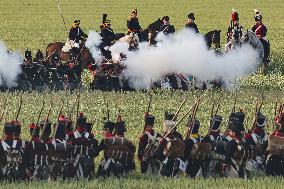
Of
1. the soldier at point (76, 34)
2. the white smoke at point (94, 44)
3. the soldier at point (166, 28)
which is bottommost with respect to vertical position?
the white smoke at point (94, 44)

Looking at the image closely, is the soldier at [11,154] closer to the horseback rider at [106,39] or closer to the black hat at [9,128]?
the black hat at [9,128]

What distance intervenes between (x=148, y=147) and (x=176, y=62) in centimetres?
1654

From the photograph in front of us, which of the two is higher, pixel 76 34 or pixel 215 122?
pixel 76 34

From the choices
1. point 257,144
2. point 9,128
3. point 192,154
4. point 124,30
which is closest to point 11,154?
point 9,128

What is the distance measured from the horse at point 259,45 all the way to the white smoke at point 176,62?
3.53 m

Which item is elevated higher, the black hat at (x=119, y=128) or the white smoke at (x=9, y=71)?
the white smoke at (x=9, y=71)

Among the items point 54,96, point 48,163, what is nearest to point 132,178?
point 48,163

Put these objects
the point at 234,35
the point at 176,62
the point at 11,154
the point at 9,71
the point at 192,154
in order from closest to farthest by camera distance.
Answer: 1. the point at 11,154
2. the point at 192,154
3. the point at 9,71
4. the point at 176,62
5. the point at 234,35

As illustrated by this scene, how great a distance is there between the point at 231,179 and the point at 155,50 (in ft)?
56.5

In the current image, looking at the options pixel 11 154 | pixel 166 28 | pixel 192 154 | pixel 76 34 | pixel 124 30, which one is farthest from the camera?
pixel 124 30

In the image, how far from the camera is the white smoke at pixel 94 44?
39906 mm

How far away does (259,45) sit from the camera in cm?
4328

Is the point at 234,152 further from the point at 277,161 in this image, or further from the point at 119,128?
the point at 119,128

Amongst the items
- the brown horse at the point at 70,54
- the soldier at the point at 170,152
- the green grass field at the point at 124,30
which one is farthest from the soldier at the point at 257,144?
the brown horse at the point at 70,54
